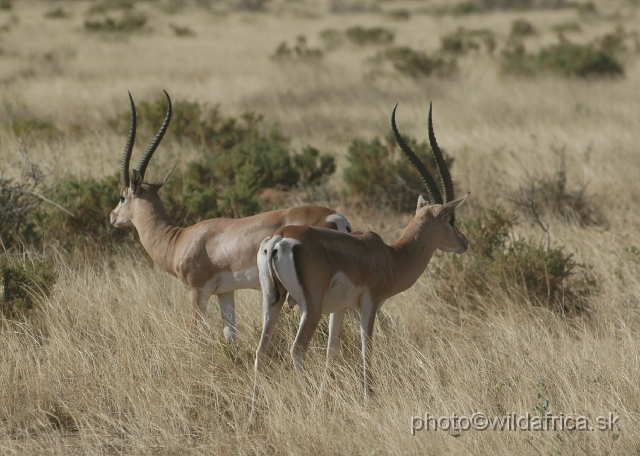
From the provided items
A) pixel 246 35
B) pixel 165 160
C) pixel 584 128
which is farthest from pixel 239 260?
pixel 246 35

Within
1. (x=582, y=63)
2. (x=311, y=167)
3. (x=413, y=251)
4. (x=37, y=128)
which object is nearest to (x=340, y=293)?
(x=413, y=251)

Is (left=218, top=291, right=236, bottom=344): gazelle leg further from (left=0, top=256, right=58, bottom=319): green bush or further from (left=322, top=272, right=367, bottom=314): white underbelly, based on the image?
(left=0, top=256, right=58, bottom=319): green bush

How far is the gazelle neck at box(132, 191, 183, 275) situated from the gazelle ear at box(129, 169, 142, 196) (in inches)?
2.1

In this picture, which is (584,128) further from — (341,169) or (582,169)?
(341,169)

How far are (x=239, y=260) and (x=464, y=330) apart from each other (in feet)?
6.03

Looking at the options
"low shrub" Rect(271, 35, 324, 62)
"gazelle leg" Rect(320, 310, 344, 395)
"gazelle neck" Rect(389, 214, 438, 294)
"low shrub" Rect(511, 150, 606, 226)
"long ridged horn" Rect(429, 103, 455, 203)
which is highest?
"long ridged horn" Rect(429, 103, 455, 203)

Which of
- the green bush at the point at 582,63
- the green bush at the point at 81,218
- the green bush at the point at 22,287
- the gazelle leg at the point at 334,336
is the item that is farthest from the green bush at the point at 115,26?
the gazelle leg at the point at 334,336

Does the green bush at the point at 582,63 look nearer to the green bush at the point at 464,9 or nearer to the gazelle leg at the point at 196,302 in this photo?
the gazelle leg at the point at 196,302

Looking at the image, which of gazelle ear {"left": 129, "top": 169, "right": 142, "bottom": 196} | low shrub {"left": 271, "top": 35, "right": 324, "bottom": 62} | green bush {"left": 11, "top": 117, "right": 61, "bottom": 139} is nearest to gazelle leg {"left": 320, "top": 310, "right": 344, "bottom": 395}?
gazelle ear {"left": 129, "top": 169, "right": 142, "bottom": 196}

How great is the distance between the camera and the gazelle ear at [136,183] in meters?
5.56

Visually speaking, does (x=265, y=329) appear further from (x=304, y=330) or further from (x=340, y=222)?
(x=340, y=222)

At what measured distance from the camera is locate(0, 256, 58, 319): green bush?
559 centimetres

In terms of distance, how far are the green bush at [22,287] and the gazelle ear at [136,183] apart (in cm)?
91

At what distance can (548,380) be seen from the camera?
15.0 ft
